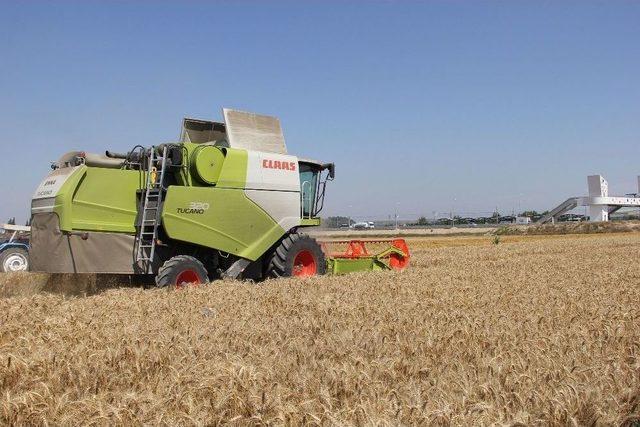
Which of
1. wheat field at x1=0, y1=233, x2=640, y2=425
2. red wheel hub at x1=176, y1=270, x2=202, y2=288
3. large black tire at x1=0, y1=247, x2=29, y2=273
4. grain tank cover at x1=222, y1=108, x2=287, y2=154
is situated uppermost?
grain tank cover at x1=222, y1=108, x2=287, y2=154

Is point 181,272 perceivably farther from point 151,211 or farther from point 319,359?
point 319,359

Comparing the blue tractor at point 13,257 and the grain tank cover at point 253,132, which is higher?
the grain tank cover at point 253,132

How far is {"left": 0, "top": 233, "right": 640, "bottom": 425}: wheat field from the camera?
128 inches

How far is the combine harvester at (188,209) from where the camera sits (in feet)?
30.1

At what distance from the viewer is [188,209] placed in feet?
32.4

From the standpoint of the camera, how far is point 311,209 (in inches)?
495

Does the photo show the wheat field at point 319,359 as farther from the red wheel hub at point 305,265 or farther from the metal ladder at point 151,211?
the red wheel hub at point 305,265

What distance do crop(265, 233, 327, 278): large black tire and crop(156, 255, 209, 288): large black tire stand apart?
6.07 ft

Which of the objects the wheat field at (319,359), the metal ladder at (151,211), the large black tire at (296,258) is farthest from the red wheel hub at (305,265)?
the wheat field at (319,359)

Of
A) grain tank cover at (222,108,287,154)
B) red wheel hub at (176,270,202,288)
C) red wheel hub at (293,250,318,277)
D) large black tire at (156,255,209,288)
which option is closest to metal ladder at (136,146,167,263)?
large black tire at (156,255,209,288)

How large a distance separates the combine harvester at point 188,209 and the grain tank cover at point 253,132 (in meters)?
0.02

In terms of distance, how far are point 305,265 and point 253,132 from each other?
2911mm

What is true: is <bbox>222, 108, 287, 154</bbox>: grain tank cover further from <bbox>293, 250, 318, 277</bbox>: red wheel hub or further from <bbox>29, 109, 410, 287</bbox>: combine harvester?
<bbox>293, 250, 318, 277</bbox>: red wheel hub

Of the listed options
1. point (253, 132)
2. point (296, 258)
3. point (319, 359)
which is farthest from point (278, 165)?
point (319, 359)
